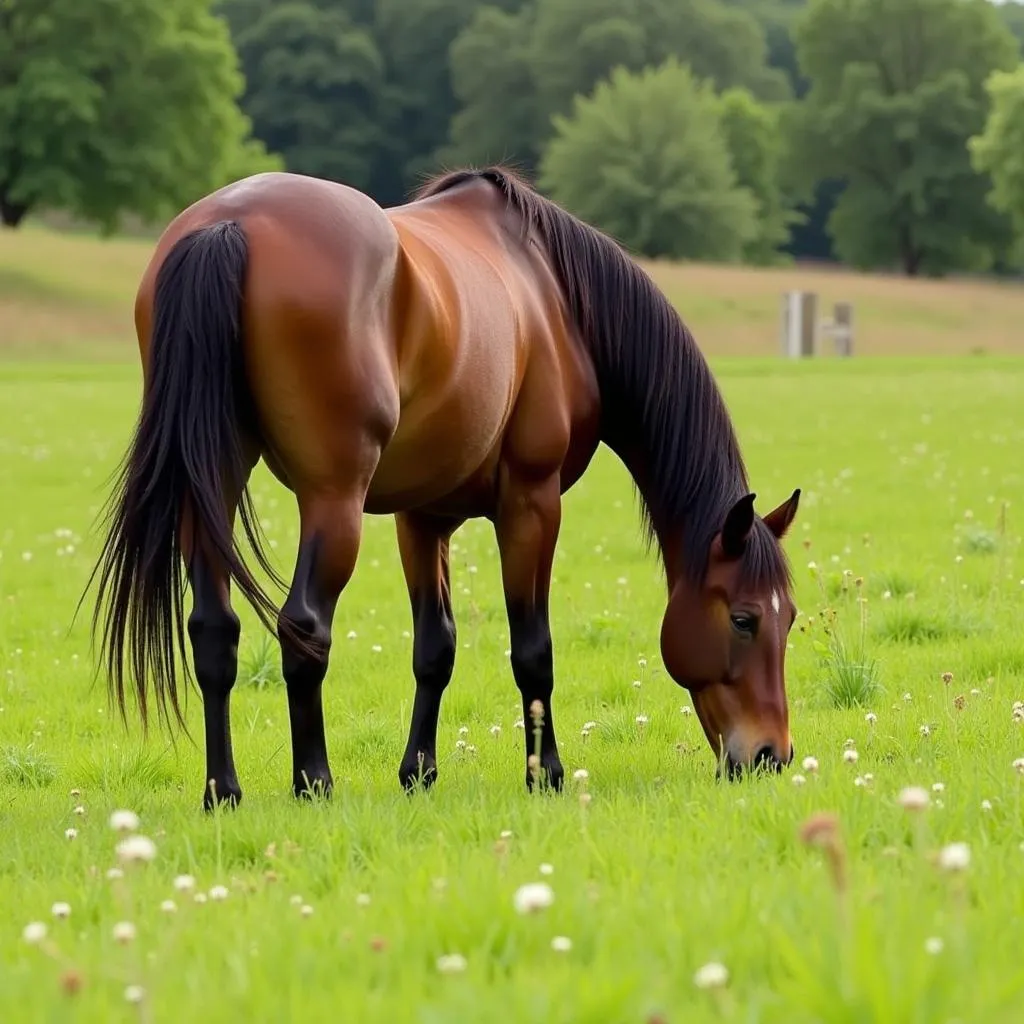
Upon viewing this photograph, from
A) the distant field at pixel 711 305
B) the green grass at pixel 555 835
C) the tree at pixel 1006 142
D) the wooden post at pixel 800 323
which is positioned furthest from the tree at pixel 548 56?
the green grass at pixel 555 835

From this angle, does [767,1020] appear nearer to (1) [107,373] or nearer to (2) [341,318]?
(2) [341,318]

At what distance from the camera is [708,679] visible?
575 centimetres

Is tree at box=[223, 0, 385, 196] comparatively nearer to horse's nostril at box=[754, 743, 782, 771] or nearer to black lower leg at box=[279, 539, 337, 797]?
horse's nostril at box=[754, 743, 782, 771]

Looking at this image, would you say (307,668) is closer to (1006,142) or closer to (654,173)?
(1006,142)

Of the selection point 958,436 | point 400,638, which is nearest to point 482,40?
point 958,436

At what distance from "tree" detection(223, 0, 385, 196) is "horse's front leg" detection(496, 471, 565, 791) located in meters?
83.3

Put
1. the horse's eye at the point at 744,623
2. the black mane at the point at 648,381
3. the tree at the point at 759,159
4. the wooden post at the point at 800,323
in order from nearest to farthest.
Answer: the horse's eye at the point at 744,623 → the black mane at the point at 648,381 → the wooden post at the point at 800,323 → the tree at the point at 759,159

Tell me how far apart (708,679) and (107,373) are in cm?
2909

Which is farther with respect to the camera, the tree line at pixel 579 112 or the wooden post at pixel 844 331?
the tree line at pixel 579 112

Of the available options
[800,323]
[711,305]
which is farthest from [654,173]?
[800,323]

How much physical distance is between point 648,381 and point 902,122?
76.6 m

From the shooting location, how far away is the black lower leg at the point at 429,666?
6113mm

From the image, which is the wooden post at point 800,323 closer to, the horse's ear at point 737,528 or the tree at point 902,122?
the tree at point 902,122

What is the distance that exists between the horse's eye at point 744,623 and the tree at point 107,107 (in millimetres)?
49391
